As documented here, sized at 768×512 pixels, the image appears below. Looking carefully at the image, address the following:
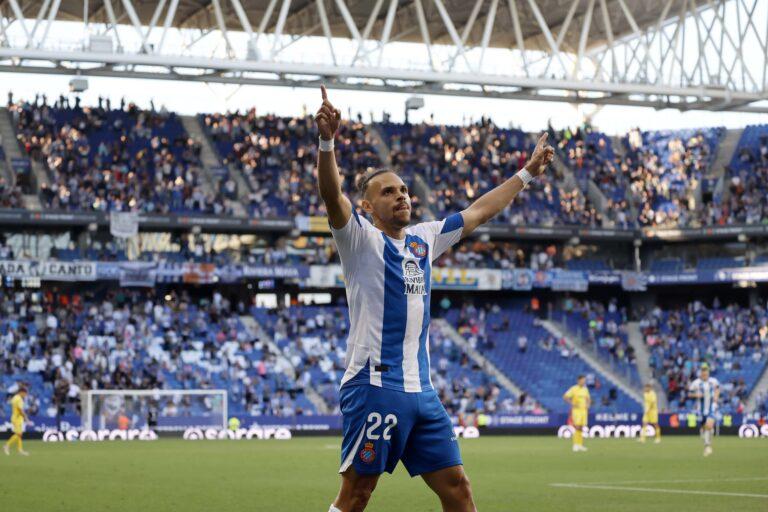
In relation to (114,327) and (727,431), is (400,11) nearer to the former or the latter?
(114,327)

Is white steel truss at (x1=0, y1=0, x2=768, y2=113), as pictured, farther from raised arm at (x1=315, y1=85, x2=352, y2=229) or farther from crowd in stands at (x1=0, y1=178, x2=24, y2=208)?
raised arm at (x1=315, y1=85, x2=352, y2=229)

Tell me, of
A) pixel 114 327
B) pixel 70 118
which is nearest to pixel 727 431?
pixel 114 327

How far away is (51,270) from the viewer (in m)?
51.0

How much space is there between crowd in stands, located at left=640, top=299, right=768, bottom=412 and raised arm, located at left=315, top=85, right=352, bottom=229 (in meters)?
46.7

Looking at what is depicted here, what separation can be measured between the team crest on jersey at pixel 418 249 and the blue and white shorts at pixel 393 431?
0.85 m

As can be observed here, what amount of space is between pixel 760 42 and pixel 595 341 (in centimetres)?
1648

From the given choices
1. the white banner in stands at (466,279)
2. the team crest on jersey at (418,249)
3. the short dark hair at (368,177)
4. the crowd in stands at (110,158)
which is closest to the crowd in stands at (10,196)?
the crowd in stands at (110,158)

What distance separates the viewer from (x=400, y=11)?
55.4m

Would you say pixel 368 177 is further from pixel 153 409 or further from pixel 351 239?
pixel 153 409

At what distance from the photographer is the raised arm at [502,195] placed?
8734mm

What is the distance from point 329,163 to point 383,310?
96cm

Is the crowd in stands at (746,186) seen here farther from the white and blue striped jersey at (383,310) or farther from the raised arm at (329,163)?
the raised arm at (329,163)

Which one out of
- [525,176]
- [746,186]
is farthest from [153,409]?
[525,176]

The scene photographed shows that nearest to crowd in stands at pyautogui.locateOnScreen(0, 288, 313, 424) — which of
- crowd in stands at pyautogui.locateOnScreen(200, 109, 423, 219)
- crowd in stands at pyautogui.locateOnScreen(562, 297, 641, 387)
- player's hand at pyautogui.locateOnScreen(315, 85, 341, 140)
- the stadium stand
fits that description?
crowd in stands at pyautogui.locateOnScreen(200, 109, 423, 219)
